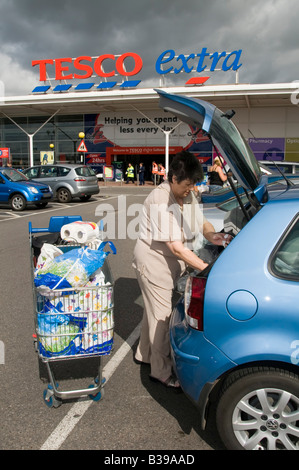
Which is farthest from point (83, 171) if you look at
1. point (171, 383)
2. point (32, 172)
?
point (171, 383)

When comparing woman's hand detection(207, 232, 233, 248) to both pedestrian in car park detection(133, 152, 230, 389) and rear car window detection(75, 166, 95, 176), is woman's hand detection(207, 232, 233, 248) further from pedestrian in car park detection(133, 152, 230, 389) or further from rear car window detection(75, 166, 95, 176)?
rear car window detection(75, 166, 95, 176)

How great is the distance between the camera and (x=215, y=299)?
2.19 meters

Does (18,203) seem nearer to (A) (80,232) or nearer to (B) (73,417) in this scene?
(A) (80,232)

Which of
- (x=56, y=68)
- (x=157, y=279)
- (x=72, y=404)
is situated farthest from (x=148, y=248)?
(x=56, y=68)

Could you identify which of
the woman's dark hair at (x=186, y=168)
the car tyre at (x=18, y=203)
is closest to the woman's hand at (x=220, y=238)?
the woman's dark hair at (x=186, y=168)

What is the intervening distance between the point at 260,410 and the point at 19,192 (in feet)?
42.7

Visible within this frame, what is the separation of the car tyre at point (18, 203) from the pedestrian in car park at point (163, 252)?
1168 cm

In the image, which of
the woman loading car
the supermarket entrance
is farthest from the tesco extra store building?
the woman loading car

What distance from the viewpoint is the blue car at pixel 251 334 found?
2068 mm

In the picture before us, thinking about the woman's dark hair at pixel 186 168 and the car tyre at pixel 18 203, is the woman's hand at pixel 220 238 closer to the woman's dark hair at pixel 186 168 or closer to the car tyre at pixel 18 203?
the woman's dark hair at pixel 186 168

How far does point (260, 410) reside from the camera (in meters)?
2.14

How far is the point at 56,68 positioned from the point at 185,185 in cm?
2928

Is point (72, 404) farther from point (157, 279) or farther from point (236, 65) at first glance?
point (236, 65)

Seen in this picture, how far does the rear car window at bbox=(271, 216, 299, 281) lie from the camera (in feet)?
7.07
